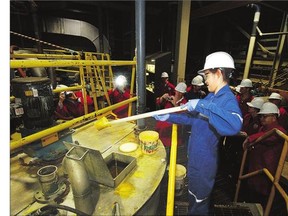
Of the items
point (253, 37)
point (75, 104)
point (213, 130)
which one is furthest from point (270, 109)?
point (253, 37)

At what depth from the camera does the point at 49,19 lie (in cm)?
1109

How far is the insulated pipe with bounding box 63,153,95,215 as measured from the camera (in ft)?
4.42

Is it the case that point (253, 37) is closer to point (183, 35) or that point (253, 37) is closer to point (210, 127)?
point (183, 35)

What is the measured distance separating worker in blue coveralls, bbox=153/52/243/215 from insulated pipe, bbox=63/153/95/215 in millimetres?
1278

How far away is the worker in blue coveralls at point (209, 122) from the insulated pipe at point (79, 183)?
1.28 metres

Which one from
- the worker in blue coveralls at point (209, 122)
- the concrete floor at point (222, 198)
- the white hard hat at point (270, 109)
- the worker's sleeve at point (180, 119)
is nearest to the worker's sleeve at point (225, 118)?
the worker in blue coveralls at point (209, 122)

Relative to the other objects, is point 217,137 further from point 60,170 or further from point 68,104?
point 68,104

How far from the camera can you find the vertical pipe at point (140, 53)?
2.52 metres

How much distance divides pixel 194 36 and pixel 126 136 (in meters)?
15.7

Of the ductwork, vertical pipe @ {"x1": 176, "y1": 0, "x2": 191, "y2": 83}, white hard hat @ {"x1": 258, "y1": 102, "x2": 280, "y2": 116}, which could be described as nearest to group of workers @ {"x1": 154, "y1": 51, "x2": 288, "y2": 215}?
white hard hat @ {"x1": 258, "y1": 102, "x2": 280, "y2": 116}

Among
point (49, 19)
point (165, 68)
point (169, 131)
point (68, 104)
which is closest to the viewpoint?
point (169, 131)

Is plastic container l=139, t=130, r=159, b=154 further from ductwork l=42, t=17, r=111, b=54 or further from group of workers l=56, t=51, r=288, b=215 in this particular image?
ductwork l=42, t=17, r=111, b=54

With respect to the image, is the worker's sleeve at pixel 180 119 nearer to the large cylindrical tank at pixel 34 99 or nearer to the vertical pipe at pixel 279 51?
the large cylindrical tank at pixel 34 99

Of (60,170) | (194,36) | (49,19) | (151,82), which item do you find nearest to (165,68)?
(151,82)
